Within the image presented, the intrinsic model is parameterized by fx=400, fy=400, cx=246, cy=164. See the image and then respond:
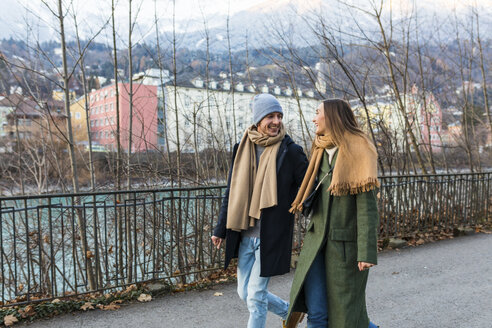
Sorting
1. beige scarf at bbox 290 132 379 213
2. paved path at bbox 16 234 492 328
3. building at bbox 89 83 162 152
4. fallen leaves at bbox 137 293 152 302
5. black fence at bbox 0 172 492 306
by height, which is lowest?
paved path at bbox 16 234 492 328

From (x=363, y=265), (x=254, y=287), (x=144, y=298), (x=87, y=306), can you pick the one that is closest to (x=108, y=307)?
(x=87, y=306)

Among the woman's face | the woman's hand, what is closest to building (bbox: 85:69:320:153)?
the woman's face

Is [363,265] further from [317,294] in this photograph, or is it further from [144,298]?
[144,298]

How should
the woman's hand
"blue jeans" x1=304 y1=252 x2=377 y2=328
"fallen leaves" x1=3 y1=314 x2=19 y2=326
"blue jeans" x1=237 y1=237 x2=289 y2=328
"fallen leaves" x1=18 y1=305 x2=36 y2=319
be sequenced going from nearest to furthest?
the woman's hand
"blue jeans" x1=304 y1=252 x2=377 y2=328
"blue jeans" x1=237 y1=237 x2=289 y2=328
"fallen leaves" x1=3 y1=314 x2=19 y2=326
"fallen leaves" x1=18 y1=305 x2=36 y2=319

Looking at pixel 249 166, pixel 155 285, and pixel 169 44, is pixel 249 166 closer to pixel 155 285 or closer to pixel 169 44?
pixel 155 285

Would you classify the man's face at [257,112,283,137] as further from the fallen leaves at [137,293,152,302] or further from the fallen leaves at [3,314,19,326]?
the fallen leaves at [3,314,19,326]

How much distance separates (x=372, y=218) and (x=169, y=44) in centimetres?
667

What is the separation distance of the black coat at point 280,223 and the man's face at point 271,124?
0.11 metres

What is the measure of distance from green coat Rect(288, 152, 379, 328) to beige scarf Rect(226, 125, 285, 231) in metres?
0.43

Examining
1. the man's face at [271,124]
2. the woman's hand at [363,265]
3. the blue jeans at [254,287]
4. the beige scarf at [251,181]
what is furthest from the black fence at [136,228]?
the woman's hand at [363,265]

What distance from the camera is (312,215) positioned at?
2.85 metres

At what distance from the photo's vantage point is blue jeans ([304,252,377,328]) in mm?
2732

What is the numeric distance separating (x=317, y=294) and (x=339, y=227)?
51 cm

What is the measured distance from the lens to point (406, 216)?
769 cm
